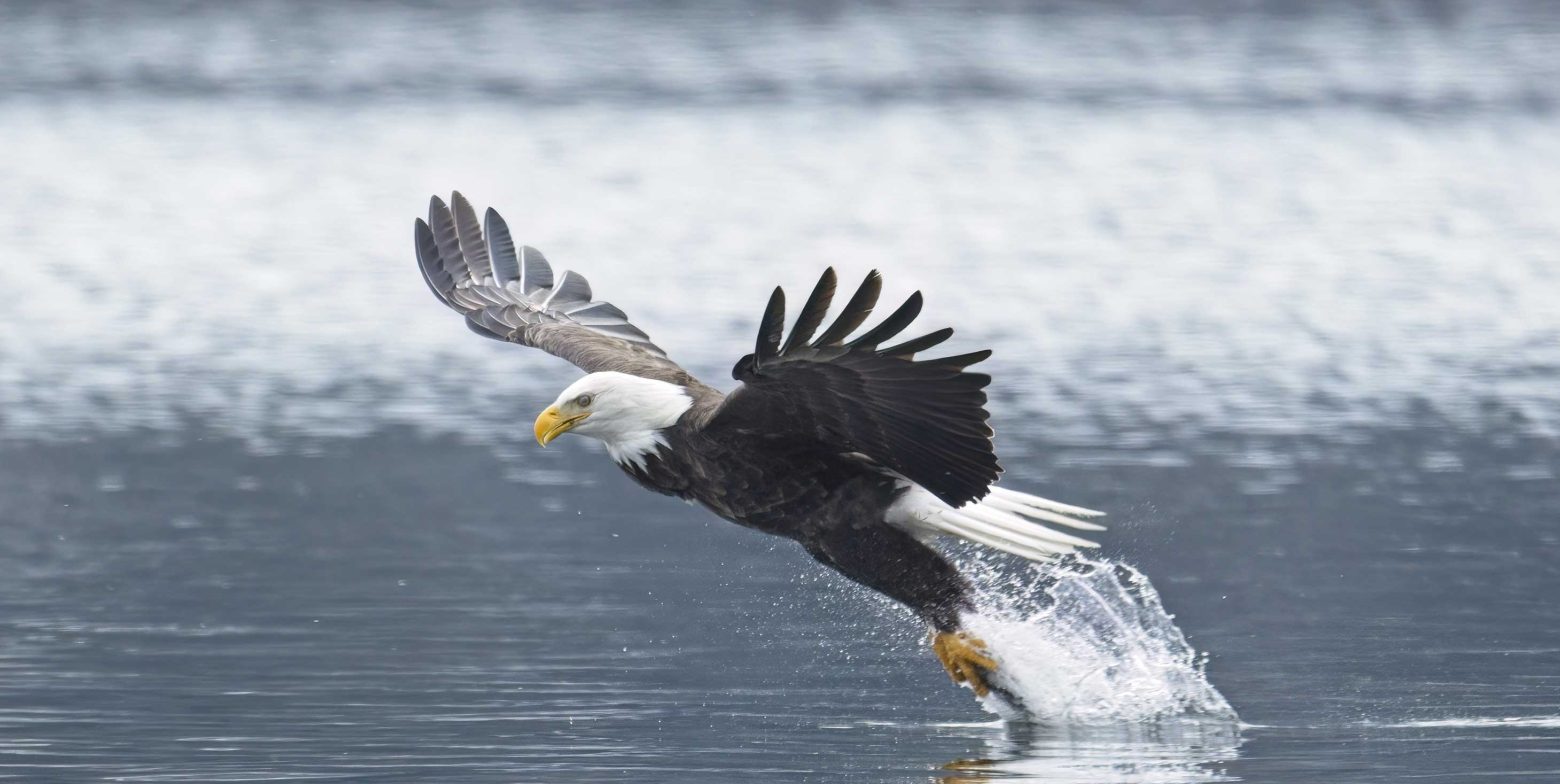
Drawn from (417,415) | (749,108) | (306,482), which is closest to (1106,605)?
(306,482)

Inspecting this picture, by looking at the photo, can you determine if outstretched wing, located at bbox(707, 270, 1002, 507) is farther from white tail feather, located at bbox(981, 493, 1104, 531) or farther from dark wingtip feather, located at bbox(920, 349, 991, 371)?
white tail feather, located at bbox(981, 493, 1104, 531)

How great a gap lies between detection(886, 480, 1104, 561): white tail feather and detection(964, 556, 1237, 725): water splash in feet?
0.59

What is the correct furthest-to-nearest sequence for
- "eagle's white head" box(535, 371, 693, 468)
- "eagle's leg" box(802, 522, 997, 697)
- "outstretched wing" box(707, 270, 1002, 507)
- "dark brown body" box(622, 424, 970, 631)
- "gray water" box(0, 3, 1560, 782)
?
"eagle's leg" box(802, 522, 997, 697) < "eagle's white head" box(535, 371, 693, 468) < "dark brown body" box(622, 424, 970, 631) < "gray water" box(0, 3, 1560, 782) < "outstretched wing" box(707, 270, 1002, 507)

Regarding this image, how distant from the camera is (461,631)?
7281mm

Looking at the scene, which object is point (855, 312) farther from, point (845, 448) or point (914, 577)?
point (914, 577)

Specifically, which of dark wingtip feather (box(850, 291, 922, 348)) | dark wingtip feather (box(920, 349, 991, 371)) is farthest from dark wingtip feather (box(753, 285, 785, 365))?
dark wingtip feather (box(920, 349, 991, 371))

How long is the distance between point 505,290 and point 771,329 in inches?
108

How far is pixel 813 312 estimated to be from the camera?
18.8 ft

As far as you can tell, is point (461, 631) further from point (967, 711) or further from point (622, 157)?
point (622, 157)

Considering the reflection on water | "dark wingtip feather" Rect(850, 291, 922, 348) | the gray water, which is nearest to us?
"dark wingtip feather" Rect(850, 291, 922, 348)

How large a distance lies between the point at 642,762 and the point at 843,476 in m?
1.15

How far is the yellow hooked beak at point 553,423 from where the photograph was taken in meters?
6.46

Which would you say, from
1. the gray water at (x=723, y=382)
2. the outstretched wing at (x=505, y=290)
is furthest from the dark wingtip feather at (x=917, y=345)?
the outstretched wing at (x=505, y=290)

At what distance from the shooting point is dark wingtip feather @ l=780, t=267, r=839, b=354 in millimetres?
5602
